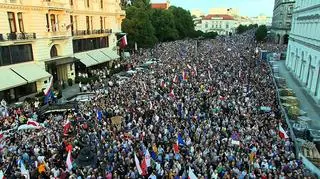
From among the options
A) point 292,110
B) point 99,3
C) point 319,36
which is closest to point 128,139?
point 292,110

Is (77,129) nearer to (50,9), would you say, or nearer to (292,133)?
(292,133)

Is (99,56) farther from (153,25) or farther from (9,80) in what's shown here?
(153,25)

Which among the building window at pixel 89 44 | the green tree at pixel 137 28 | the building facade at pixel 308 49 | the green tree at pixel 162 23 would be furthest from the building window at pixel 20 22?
the green tree at pixel 162 23

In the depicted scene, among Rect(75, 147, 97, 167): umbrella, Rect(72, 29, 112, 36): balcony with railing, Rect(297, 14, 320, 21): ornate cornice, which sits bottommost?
Rect(75, 147, 97, 167): umbrella

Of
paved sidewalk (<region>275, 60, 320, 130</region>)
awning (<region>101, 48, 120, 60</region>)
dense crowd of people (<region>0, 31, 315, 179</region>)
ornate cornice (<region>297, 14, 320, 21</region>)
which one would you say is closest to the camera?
dense crowd of people (<region>0, 31, 315, 179</region>)

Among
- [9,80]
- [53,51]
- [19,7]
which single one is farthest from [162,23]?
[9,80]

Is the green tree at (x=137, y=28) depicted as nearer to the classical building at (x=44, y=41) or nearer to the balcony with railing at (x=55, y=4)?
the classical building at (x=44, y=41)

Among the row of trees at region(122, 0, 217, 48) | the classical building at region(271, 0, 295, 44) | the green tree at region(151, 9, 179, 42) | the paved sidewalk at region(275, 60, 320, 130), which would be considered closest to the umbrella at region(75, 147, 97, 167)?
the paved sidewalk at region(275, 60, 320, 130)

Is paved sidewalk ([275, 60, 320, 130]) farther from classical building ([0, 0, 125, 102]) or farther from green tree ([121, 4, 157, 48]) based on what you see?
green tree ([121, 4, 157, 48])
